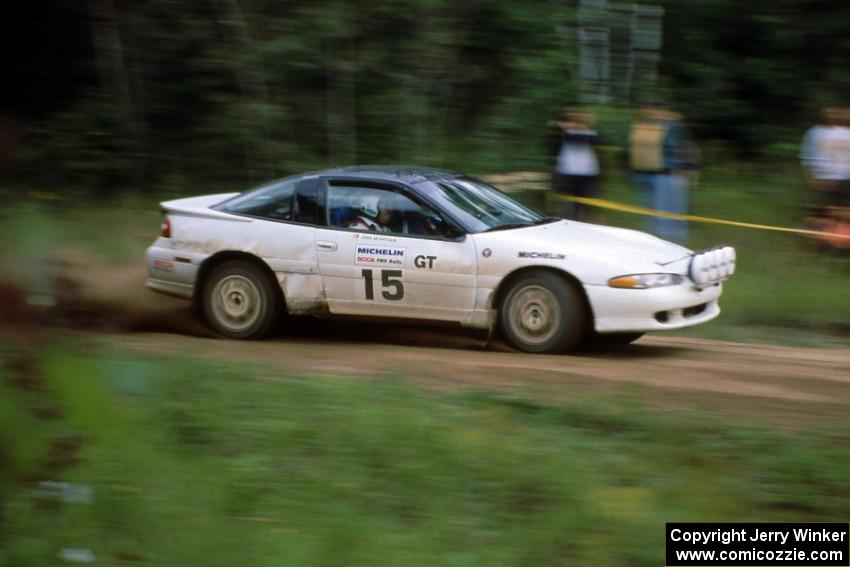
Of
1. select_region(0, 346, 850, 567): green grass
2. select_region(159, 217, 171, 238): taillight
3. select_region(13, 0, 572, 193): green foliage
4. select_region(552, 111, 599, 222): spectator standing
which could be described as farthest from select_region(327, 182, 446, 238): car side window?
select_region(13, 0, 572, 193): green foliage

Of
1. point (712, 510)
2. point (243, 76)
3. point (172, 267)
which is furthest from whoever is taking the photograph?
point (243, 76)

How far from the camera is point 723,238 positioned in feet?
42.5

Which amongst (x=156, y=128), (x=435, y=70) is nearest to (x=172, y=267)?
(x=435, y=70)

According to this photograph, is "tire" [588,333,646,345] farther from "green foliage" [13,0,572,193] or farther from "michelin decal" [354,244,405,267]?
"green foliage" [13,0,572,193]

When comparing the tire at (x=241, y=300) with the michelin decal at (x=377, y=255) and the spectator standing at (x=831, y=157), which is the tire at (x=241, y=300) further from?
the spectator standing at (x=831, y=157)

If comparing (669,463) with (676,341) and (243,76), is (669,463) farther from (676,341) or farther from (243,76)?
(243,76)

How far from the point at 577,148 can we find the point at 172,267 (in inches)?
210

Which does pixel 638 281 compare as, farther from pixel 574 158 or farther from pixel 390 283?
pixel 574 158

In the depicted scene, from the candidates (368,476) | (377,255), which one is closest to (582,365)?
(377,255)

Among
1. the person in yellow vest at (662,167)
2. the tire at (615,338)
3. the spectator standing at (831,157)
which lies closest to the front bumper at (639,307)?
the tire at (615,338)

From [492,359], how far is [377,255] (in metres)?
1.28

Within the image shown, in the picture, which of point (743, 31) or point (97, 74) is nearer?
point (743, 31)

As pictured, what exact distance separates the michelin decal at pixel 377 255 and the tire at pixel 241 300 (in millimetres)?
834

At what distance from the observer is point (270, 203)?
9031 mm
